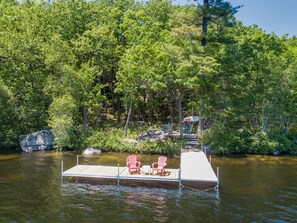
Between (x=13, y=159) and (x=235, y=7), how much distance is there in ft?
82.9

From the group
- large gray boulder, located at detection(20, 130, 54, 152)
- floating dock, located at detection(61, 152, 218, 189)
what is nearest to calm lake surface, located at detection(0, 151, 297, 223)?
floating dock, located at detection(61, 152, 218, 189)

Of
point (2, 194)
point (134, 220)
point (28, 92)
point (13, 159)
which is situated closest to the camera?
point (134, 220)

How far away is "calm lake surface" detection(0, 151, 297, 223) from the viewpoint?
1385 centimetres

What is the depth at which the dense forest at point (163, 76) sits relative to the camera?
2988 centimetres

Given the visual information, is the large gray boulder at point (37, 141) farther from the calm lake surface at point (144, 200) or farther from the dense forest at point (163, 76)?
the calm lake surface at point (144, 200)

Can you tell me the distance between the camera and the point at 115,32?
135 feet

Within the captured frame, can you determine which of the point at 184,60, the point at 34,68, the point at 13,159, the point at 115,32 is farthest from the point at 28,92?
the point at 184,60

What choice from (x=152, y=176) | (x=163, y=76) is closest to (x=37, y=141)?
(x=163, y=76)

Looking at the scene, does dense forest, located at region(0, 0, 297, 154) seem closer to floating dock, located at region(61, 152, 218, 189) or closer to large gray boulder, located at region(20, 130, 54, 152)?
large gray boulder, located at region(20, 130, 54, 152)

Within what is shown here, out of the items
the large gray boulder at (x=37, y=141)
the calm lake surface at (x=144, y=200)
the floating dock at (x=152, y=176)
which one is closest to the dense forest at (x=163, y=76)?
the large gray boulder at (x=37, y=141)

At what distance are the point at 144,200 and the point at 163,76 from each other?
16929 mm

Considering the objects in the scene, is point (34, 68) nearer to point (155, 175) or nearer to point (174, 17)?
point (174, 17)

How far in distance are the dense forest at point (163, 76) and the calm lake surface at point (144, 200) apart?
27.3ft

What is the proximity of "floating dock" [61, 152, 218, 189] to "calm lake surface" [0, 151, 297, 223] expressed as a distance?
0.66 meters
